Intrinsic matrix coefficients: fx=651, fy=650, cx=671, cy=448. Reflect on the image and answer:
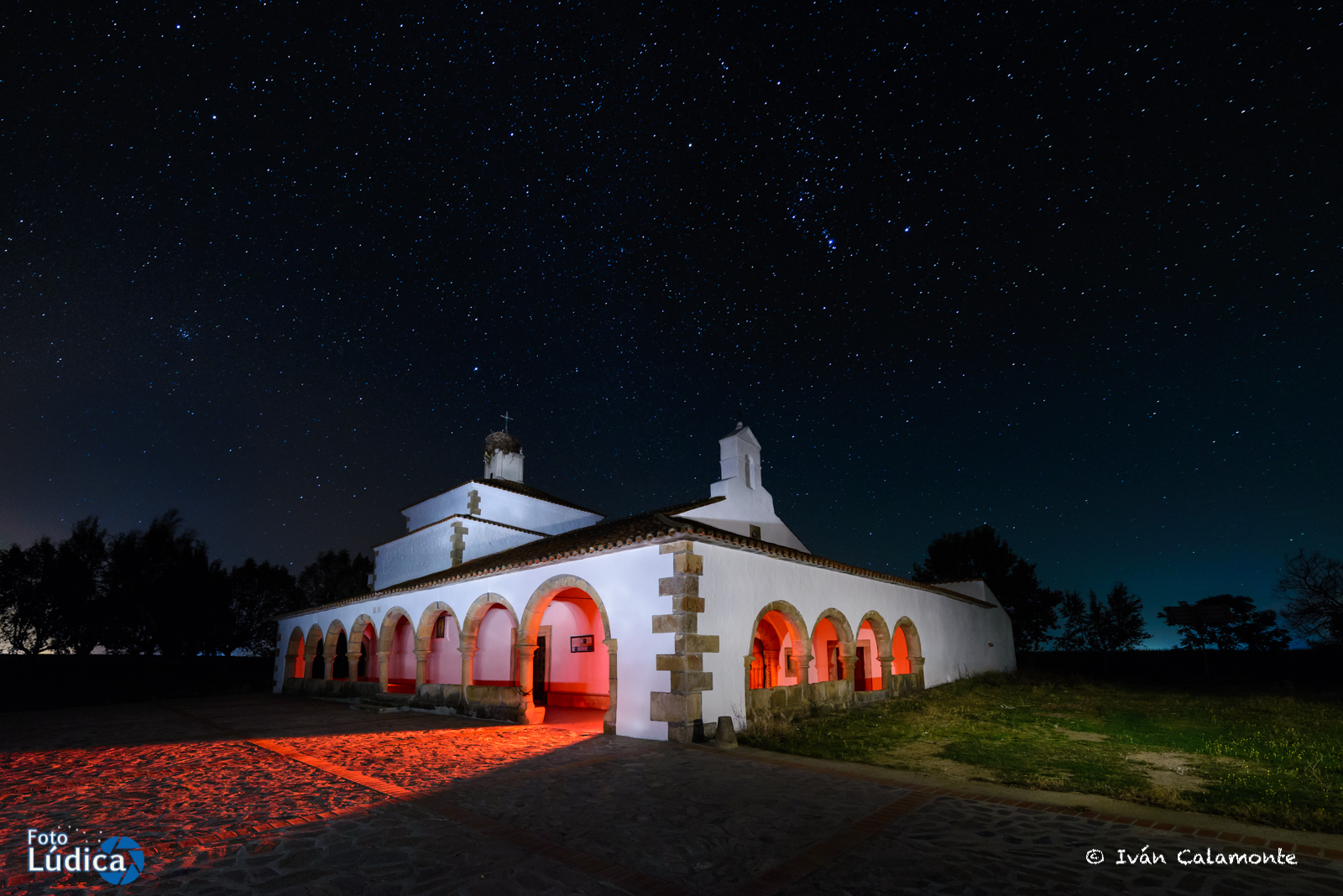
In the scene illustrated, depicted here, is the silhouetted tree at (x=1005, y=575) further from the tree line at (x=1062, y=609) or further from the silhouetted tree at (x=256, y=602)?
the silhouetted tree at (x=256, y=602)

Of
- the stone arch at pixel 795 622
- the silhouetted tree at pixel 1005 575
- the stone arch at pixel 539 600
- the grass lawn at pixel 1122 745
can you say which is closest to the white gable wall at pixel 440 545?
the stone arch at pixel 539 600

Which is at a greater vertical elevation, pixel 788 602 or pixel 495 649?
pixel 788 602

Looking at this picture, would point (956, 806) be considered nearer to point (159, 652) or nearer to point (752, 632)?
point (752, 632)

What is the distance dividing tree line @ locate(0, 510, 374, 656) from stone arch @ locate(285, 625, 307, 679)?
4984 millimetres

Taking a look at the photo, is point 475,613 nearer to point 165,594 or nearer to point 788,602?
point 788,602

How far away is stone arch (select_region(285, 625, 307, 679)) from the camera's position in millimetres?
22922

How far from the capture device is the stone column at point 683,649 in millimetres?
9750

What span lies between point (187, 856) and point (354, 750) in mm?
5032

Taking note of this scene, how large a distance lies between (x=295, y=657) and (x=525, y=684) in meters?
14.7

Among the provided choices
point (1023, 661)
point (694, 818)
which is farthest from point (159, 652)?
point (1023, 661)

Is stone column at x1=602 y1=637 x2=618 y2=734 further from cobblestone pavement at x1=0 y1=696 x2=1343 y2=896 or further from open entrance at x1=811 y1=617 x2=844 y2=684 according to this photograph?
open entrance at x1=811 y1=617 x2=844 y2=684

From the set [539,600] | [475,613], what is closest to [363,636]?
[475,613]

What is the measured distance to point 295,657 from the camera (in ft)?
75.6

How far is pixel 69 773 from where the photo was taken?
7.83 m
